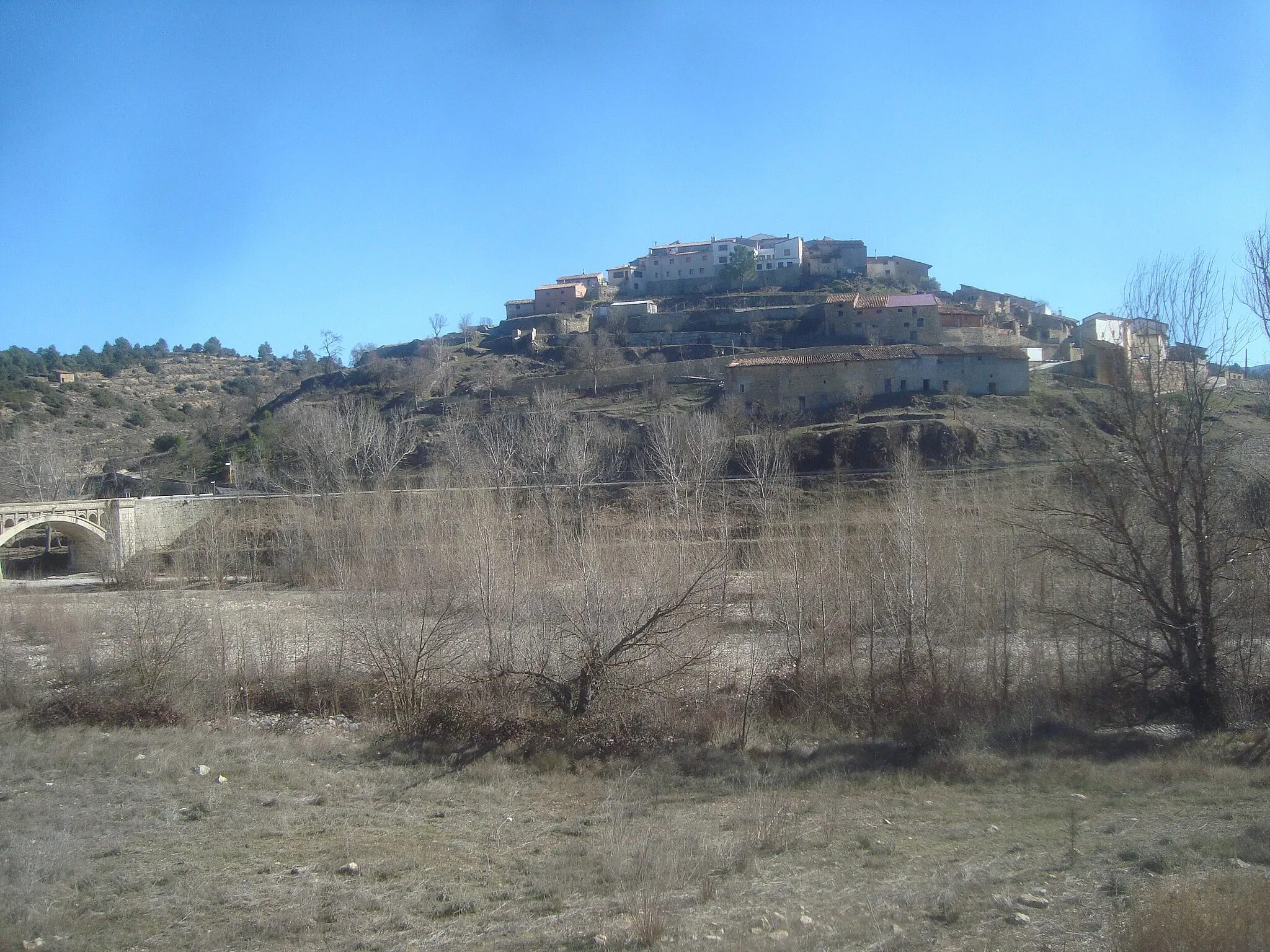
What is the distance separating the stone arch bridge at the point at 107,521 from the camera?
125ft

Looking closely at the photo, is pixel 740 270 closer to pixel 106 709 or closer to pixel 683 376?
pixel 683 376

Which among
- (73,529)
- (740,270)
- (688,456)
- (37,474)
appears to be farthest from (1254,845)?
(740,270)

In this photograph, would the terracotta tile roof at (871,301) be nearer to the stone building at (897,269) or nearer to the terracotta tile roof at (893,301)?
the terracotta tile roof at (893,301)

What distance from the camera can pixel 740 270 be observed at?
76562 millimetres

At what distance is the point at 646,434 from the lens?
139 feet

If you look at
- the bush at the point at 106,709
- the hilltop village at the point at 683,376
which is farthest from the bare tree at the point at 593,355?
the bush at the point at 106,709

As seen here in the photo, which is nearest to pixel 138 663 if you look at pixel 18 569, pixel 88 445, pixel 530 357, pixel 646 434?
pixel 646 434

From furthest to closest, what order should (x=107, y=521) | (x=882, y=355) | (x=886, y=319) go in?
1. (x=886, y=319)
2. (x=882, y=355)
3. (x=107, y=521)

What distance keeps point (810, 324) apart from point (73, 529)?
46559 mm

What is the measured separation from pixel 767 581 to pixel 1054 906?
39.5 feet

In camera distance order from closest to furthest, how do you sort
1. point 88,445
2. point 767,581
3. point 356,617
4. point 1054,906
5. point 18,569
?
point 1054,906 → point 356,617 → point 767,581 → point 18,569 → point 88,445

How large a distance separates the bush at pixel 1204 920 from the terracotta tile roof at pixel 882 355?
4235 centimetres

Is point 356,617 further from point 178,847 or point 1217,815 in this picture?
point 1217,815

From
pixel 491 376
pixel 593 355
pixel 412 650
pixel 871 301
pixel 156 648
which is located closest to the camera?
pixel 412 650
